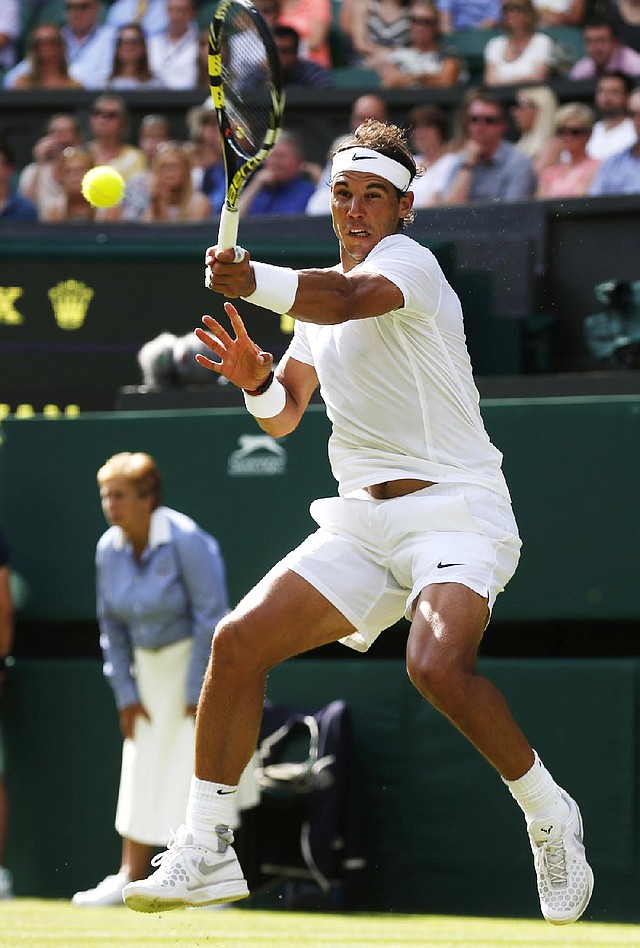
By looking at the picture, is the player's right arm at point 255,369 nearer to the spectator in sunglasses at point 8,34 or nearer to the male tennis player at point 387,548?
the male tennis player at point 387,548

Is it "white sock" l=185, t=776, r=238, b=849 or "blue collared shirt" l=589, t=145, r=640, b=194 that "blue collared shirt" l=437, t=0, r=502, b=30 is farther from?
"white sock" l=185, t=776, r=238, b=849

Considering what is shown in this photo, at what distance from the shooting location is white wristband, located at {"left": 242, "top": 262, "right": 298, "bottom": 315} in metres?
3.96

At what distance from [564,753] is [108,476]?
2.28 meters

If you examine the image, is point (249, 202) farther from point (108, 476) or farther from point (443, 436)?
point (443, 436)

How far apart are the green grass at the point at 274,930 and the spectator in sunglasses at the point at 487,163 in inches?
144

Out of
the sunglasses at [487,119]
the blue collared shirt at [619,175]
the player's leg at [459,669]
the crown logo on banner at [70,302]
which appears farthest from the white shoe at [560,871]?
the sunglasses at [487,119]

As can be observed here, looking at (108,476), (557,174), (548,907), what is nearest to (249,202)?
(557,174)

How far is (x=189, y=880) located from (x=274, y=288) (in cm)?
155

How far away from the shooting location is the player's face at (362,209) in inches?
178

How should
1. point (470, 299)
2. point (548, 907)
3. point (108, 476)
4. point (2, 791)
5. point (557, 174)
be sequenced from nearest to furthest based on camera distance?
point (548, 907)
point (470, 299)
point (108, 476)
point (2, 791)
point (557, 174)

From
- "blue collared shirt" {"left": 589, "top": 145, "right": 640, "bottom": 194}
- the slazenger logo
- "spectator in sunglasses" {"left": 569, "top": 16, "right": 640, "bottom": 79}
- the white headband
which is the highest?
"spectator in sunglasses" {"left": 569, "top": 16, "right": 640, "bottom": 79}

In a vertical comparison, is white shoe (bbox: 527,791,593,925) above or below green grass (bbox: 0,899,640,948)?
above

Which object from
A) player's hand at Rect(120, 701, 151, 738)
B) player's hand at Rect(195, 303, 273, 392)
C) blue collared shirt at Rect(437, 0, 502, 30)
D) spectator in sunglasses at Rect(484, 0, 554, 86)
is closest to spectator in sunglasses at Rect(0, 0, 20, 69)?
blue collared shirt at Rect(437, 0, 502, 30)

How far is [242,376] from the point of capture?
180 inches
